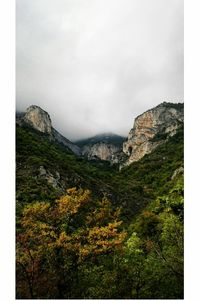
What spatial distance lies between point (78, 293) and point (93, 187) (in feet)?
50.7

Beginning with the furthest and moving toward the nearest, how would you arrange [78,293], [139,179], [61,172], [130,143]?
[130,143] < [139,179] < [61,172] < [78,293]

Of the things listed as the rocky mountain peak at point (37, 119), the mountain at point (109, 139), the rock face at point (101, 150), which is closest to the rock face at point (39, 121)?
the rocky mountain peak at point (37, 119)

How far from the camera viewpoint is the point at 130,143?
7044 centimetres

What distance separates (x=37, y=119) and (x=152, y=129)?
27024 mm

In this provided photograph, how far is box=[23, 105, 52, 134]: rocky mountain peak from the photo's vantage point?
43306mm

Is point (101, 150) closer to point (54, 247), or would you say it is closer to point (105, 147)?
point (105, 147)

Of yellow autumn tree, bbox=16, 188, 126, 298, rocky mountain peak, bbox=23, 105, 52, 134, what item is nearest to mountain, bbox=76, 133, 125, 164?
rocky mountain peak, bbox=23, 105, 52, 134

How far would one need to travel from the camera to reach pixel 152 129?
65.6 metres

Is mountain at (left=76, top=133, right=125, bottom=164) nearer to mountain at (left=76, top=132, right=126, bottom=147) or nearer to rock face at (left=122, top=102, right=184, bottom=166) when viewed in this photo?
mountain at (left=76, top=132, right=126, bottom=147)

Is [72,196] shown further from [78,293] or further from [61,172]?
[61,172]

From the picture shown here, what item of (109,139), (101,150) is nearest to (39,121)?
(101,150)

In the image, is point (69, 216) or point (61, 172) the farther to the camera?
point (61, 172)

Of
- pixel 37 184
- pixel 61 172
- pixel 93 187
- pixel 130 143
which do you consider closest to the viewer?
pixel 37 184
